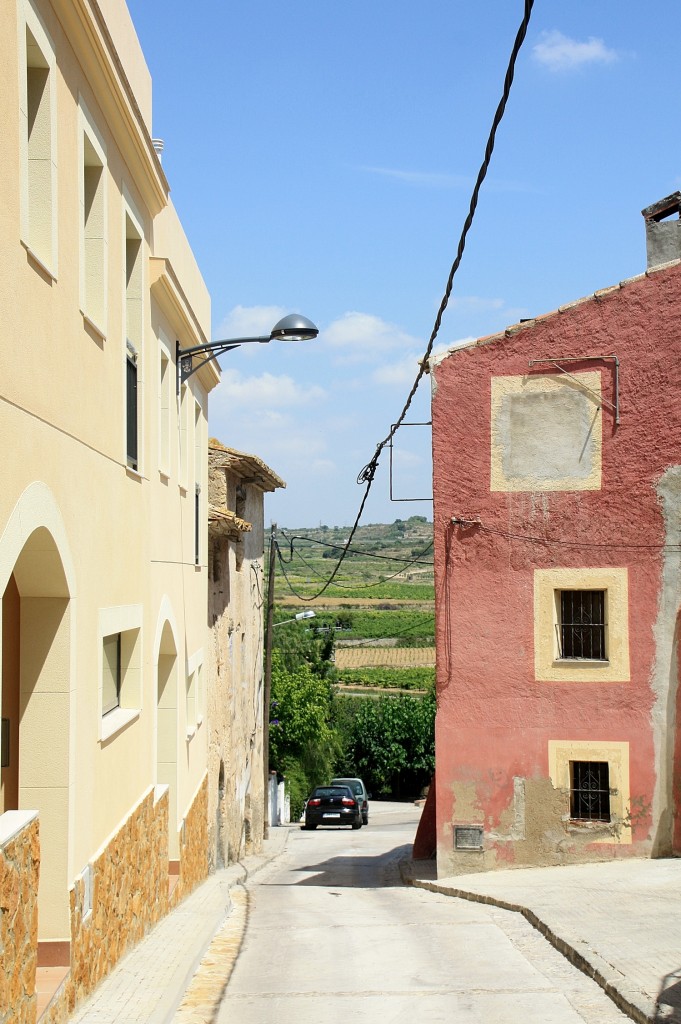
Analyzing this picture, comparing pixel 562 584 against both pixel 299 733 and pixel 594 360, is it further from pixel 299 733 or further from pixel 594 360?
pixel 299 733

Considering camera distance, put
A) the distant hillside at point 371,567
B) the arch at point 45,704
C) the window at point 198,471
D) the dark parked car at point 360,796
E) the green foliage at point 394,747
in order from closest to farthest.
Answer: the arch at point 45,704 → the window at point 198,471 → the dark parked car at point 360,796 → the green foliage at point 394,747 → the distant hillside at point 371,567

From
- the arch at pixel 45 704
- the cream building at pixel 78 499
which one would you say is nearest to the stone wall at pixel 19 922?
the cream building at pixel 78 499

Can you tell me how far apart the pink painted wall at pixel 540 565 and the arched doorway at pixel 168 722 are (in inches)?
151

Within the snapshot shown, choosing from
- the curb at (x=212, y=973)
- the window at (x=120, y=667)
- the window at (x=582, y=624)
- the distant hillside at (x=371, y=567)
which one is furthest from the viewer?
the distant hillside at (x=371, y=567)

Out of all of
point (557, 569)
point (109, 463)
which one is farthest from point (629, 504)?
point (109, 463)

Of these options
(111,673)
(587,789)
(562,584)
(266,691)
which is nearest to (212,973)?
(111,673)

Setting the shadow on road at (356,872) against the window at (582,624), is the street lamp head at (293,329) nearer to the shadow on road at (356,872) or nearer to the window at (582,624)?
the window at (582,624)

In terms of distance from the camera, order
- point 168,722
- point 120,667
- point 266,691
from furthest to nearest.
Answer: point 266,691 → point 168,722 → point 120,667

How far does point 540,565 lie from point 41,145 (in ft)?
33.2

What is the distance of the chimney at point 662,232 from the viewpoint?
17016 millimetres

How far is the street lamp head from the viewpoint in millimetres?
10945

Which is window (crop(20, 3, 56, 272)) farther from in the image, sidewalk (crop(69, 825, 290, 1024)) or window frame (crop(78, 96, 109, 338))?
sidewalk (crop(69, 825, 290, 1024))

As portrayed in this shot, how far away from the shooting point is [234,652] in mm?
22500

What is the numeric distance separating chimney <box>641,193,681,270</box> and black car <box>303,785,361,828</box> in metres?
22.3
